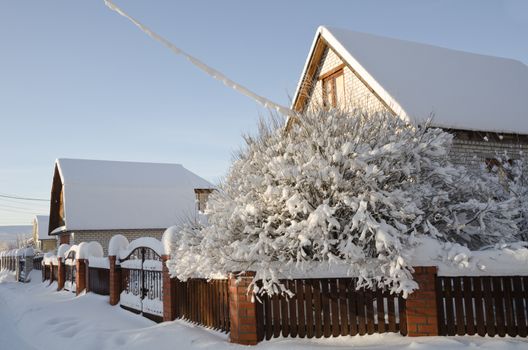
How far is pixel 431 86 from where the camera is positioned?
13414mm

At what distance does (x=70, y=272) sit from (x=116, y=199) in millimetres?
11507

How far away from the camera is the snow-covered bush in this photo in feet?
20.1

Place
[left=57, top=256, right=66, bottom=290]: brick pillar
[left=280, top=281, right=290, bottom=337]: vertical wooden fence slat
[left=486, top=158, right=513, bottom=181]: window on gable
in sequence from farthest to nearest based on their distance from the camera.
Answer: [left=57, top=256, right=66, bottom=290]: brick pillar → [left=486, top=158, right=513, bottom=181]: window on gable → [left=280, top=281, right=290, bottom=337]: vertical wooden fence slat

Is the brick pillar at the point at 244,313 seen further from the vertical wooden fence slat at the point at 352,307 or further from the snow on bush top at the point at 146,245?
the snow on bush top at the point at 146,245

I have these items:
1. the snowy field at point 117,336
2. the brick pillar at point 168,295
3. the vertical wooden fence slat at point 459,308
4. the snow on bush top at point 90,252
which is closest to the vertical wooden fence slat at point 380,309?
the snowy field at point 117,336

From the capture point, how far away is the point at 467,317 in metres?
6.32

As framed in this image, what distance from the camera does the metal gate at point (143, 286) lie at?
9.59m

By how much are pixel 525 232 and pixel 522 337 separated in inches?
128

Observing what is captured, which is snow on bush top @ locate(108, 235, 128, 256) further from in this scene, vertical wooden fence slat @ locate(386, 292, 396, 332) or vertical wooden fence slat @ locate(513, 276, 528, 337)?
vertical wooden fence slat @ locate(513, 276, 528, 337)

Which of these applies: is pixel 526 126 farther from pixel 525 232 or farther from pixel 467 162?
pixel 525 232

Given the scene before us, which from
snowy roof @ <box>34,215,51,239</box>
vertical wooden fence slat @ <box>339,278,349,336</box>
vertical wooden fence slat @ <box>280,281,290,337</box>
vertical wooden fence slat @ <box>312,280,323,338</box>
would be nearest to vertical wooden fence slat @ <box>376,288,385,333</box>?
vertical wooden fence slat @ <box>339,278,349,336</box>

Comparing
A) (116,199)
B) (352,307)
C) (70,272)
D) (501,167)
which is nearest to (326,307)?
(352,307)

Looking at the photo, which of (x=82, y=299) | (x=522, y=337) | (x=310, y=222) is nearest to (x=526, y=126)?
(x=522, y=337)

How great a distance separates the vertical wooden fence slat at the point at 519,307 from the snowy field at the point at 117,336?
210 mm
